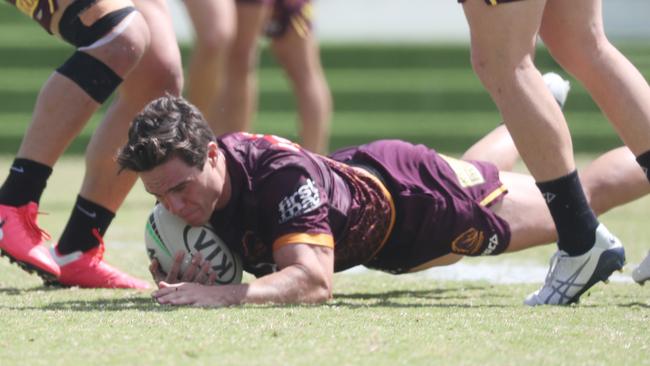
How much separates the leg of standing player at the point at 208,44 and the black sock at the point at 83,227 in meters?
2.71

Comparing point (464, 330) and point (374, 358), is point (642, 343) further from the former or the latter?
point (374, 358)

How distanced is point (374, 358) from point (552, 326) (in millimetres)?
668

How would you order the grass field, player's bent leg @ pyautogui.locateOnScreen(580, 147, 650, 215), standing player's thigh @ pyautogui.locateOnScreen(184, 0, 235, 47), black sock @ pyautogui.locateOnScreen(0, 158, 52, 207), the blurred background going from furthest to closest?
1. the blurred background
2. standing player's thigh @ pyautogui.locateOnScreen(184, 0, 235, 47)
3. player's bent leg @ pyautogui.locateOnScreen(580, 147, 650, 215)
4. black sock @ pyautogui.locateOnScreen(0, 158, 52, 207)
5. the grass field

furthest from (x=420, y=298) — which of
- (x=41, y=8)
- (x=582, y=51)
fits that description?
(x=41, y=8)

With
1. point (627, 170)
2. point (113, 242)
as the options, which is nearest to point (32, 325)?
point (627, 170)

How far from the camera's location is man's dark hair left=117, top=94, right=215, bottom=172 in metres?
3.64

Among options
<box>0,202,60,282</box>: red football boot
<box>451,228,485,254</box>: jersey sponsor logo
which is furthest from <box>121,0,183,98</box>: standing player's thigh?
<box>451,228,485,254</box>: jersey sponsor logo

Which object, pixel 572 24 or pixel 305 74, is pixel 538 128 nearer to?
pixel 572 24

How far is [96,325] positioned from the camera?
323cm

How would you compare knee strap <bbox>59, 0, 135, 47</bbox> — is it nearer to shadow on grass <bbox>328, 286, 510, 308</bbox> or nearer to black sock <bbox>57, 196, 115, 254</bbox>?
black sock <bbox>57, 196, 115, 254</bbox>

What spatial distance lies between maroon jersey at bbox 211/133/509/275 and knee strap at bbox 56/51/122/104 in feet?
1.46

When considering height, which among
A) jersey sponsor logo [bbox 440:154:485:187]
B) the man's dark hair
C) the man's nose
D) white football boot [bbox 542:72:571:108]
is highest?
the man's dark hair

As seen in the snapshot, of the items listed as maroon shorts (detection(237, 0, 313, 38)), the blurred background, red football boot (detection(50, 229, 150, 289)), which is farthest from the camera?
the blurred background

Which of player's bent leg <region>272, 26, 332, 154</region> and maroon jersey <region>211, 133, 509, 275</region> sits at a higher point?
maroon jersey <region>211, 133, 509, 275</region>
